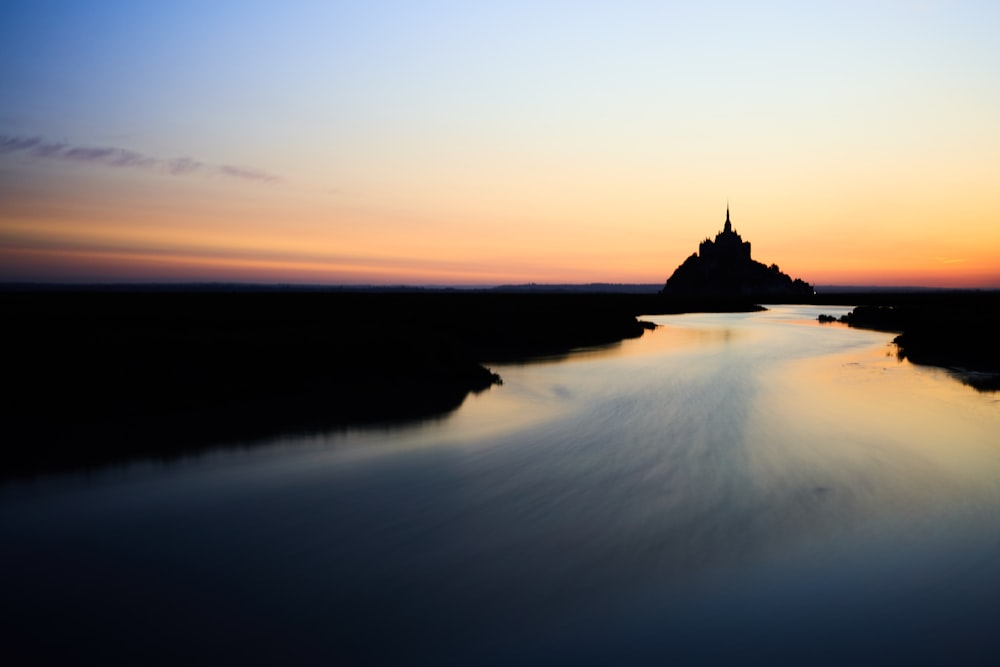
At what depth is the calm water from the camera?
24.8ft

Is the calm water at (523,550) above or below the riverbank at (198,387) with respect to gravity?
below

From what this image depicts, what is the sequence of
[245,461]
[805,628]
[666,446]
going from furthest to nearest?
[666,446], [245,461], [805,628]

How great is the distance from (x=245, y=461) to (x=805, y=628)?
37.7ft

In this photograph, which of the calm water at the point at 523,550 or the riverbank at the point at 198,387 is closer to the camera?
the calm water at the point at 523,550

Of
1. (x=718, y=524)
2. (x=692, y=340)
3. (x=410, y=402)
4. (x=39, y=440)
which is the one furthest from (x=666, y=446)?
(x=692, y=340)

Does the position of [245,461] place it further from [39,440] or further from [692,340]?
[692,340]

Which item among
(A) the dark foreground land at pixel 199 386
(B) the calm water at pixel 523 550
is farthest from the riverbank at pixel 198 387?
(B) the calm water at pixel 523 550

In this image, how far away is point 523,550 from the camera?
10281 millimetres

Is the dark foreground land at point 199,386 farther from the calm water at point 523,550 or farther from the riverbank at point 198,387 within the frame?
the calm water at point 523,550

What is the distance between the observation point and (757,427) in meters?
20.7

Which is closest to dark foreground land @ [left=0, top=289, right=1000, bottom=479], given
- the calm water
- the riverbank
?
the riverbank

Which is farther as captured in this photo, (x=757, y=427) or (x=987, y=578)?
(x=757, y=427)

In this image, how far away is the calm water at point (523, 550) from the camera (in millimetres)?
7555

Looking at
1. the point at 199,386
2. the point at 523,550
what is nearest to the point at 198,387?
the point at 199,386
